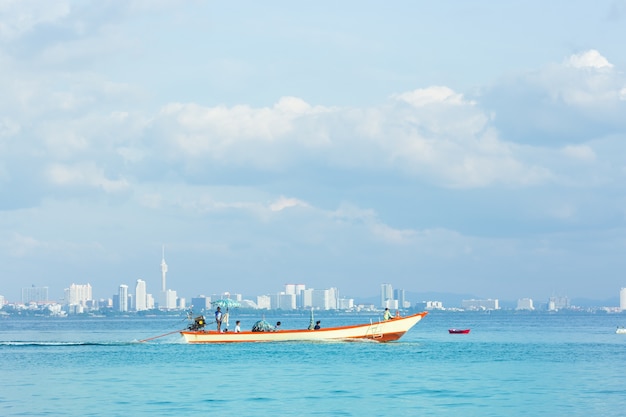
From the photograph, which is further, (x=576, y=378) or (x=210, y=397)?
(x=576, y=378)

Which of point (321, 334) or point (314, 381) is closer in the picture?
point (314, 381)

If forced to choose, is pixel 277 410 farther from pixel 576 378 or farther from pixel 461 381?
pixel 576 378

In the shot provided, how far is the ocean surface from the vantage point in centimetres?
4538

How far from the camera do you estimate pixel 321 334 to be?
293 ft

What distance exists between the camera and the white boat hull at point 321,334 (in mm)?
88750

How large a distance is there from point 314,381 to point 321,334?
103 feet

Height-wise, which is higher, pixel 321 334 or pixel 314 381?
pixel 321 334

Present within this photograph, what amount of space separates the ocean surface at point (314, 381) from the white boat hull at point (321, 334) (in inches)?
32.1

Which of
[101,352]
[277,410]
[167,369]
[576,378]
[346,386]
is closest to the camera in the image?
[277,410]

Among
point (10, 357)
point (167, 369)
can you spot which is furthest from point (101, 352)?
point (167, 369)

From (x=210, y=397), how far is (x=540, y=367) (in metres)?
27.4

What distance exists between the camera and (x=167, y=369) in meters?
66.7

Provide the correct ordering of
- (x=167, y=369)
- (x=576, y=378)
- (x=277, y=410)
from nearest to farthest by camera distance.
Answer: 1. (x=277, y=410)
2. (x=576, y=378)
3. (x=167, y=369)

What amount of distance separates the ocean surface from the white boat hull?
2.68ft
